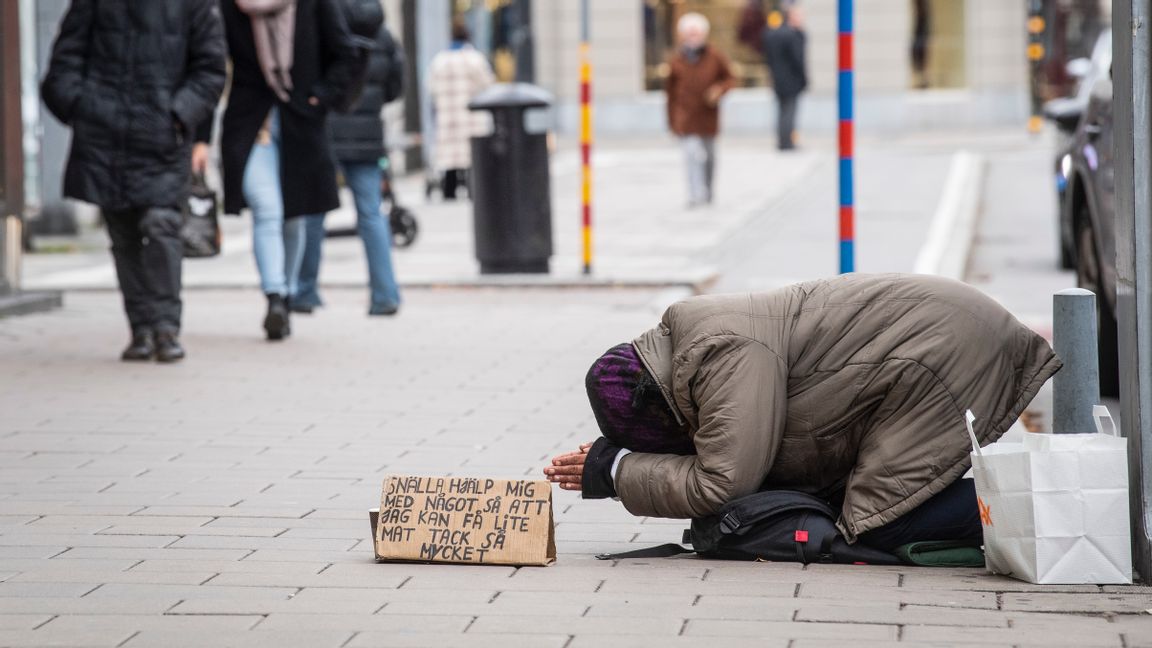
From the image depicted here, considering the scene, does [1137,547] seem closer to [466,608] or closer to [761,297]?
[761,297]

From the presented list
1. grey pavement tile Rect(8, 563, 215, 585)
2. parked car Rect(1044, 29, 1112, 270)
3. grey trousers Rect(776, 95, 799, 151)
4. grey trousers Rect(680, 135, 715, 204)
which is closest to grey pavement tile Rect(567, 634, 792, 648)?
grey pavement tile Rect(8, 563, 215, 585)

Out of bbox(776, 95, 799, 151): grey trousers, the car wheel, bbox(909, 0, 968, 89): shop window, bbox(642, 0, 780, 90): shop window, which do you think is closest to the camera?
the car wheel

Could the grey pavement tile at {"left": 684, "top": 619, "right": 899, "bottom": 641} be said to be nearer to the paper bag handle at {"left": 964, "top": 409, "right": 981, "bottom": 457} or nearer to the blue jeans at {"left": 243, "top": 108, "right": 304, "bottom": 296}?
the paper bag handle at {"left": 964, "top": 409, "right": 981, "bottom": 457}

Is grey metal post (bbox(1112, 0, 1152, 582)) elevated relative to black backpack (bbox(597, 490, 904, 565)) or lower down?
elevated

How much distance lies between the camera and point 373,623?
159 inches

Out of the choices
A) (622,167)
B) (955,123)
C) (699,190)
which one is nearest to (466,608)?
(699,190)

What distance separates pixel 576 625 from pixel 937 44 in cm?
3049

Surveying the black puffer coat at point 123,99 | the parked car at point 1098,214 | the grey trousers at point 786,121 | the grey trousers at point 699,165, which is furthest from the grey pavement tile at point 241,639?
the grey trousers at point 786,121

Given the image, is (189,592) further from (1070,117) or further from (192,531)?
(1070,117)

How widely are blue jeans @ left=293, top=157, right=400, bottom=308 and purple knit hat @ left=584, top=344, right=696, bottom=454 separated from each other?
5109mm

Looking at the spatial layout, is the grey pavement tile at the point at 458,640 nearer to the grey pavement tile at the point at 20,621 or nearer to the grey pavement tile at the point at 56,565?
the grey pavement tile at the point at 20,621

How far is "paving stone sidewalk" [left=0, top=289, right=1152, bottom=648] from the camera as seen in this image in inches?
157

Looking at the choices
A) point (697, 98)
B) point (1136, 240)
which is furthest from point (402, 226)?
point (1136, 240)

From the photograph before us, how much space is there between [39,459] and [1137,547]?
3.52 m
